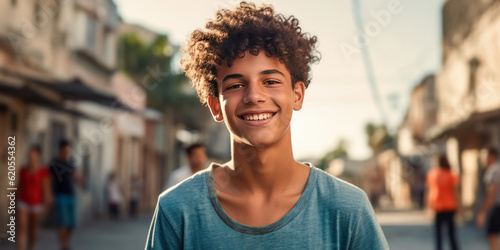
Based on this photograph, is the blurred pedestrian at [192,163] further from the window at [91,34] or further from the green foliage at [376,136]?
the green foliage at [376,136]

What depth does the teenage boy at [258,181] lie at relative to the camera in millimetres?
Result: 2102

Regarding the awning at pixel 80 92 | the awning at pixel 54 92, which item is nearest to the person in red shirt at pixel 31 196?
the awning at pixel 54 92

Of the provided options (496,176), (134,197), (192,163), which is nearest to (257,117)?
(192,163)

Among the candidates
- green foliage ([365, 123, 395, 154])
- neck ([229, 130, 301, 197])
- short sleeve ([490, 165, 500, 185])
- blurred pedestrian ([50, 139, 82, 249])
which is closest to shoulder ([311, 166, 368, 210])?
neck ([229, 130, 301, 197])

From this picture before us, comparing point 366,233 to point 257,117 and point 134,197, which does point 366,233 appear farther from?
point 134,197

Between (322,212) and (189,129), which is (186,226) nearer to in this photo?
(322,212)

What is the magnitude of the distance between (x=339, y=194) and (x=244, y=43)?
21.9 inches

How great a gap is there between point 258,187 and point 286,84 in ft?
1.14

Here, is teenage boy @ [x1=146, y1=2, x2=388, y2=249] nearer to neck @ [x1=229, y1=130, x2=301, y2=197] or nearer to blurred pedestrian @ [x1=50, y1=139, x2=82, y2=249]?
neck @ [x1=229, y1=130, x2=301, y2=197]

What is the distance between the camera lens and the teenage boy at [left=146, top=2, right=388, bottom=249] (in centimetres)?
210

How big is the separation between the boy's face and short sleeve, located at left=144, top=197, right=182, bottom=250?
0.35m

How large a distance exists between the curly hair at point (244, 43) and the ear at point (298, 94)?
0.02 m

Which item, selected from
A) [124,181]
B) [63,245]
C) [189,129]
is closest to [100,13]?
[124,181]

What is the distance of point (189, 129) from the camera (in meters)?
42.0
